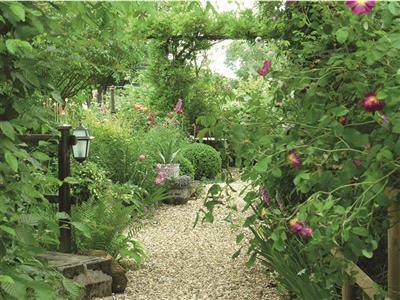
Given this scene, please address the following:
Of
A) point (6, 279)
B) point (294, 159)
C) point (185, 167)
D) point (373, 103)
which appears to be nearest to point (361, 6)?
point (373, 103)

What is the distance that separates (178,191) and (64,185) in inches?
141

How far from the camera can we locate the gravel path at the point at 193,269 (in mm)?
Result: 4020

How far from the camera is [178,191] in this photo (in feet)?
25.3

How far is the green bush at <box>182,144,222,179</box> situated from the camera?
30.9 ft

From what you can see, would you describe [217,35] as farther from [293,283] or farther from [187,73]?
[293,283]

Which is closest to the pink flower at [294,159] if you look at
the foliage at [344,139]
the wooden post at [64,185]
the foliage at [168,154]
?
the foliage at [344,139]

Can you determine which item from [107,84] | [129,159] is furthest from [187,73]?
[107,84]

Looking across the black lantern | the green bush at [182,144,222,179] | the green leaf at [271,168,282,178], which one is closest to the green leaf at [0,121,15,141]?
the green leaf at [271,168,282,178]

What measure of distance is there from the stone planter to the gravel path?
124cm

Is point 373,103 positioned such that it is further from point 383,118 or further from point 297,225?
point 297,225

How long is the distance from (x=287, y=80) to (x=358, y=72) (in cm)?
37

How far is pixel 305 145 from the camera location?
1.85 meters

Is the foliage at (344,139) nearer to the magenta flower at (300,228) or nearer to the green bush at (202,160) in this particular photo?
the magenta flower at (300,228)

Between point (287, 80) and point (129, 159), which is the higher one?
point (287, 80)
